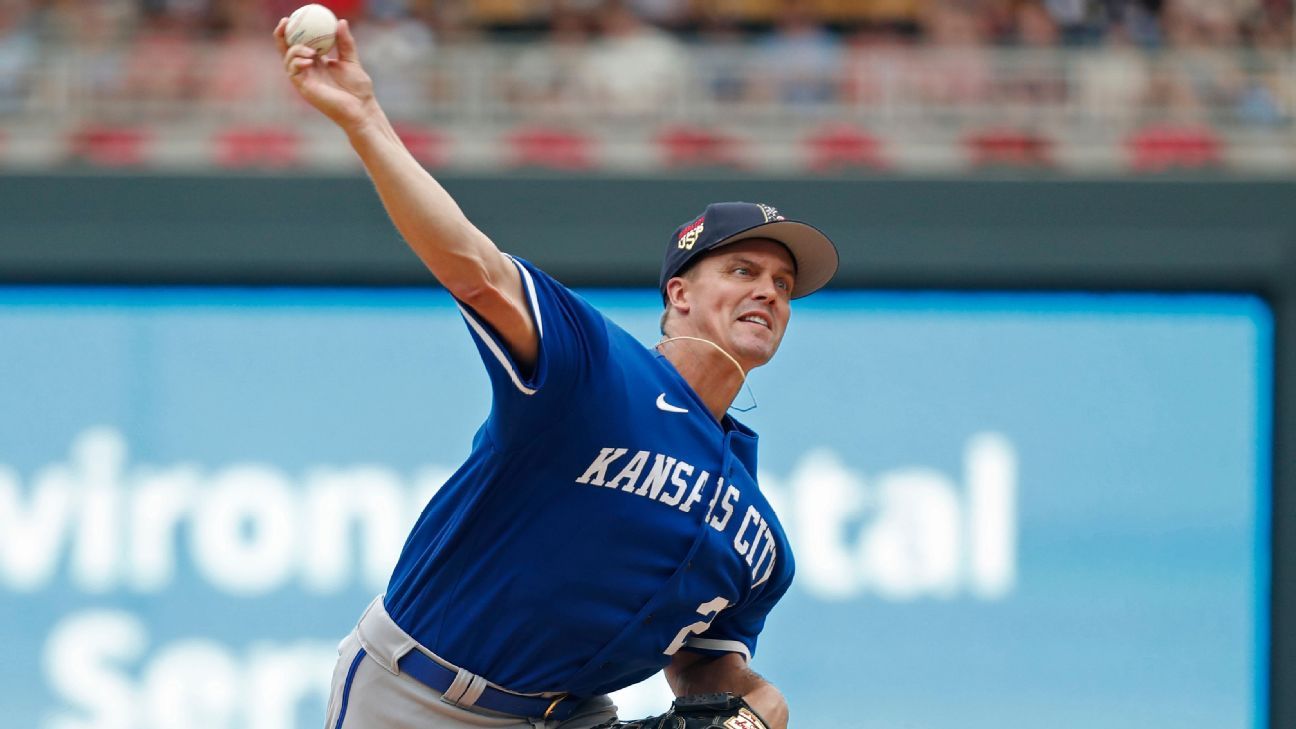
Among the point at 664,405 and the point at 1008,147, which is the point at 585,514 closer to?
the point at 664,405

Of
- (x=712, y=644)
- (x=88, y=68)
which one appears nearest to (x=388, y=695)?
(x=712, y=644)

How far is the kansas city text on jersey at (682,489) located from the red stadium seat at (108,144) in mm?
5079

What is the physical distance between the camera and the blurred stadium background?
6766mm

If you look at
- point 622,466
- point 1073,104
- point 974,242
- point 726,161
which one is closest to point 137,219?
point 726,161

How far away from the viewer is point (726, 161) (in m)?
7.39

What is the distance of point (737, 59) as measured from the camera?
25.1 feet

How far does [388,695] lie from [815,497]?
4053 mm

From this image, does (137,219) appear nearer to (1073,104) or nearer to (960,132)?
(960,132)

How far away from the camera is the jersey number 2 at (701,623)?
2.98 m

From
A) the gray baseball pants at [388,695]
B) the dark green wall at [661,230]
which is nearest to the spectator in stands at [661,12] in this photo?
the dark green wall at [661,230]

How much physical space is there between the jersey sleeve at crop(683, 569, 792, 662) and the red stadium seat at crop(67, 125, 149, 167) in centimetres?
492

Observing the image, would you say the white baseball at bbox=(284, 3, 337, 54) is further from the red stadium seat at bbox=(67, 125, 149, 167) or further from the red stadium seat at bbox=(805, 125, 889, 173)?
the red stadium seat at bbox=(67, 125, 149, 167)

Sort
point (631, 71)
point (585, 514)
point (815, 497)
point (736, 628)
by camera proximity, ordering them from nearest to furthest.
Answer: point (585, 514)
point (736, 628)
point (815, 497)
point (631, 71)

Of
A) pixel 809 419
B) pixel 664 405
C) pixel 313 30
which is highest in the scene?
pixel 809 419
